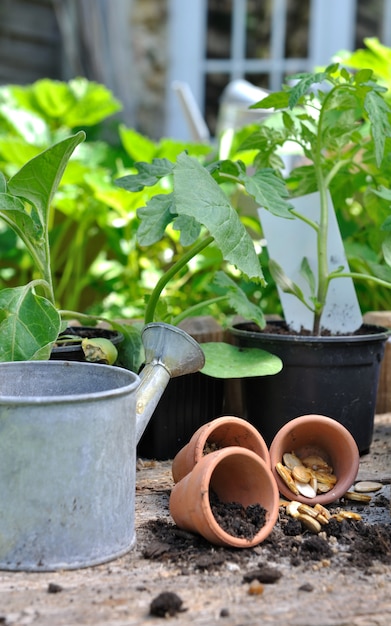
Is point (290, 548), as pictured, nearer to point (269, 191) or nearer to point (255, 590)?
point (255, 590)

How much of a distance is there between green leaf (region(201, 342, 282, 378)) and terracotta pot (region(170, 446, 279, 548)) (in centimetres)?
25

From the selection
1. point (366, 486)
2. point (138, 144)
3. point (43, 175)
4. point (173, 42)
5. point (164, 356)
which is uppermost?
point (173, 42)

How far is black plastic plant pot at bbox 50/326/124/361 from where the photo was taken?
1.25 m

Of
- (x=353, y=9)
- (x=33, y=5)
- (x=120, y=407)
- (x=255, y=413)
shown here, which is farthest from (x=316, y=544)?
(x=33, y=5)

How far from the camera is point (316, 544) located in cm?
94

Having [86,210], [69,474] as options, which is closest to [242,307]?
[69,474]

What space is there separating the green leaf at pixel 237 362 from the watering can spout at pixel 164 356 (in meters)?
0.16

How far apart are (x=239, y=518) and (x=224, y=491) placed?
7 centimetres

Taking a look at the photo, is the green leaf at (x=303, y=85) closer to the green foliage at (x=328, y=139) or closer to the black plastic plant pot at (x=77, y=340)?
the green foliage at (x=328, y=139)

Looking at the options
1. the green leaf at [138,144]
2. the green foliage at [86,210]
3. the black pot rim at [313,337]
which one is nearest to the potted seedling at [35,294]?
the black pot rim at [313,337]

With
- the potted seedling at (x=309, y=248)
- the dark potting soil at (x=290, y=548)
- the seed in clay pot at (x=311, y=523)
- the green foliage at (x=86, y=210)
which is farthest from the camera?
the green foliage at (x=86, y=210)

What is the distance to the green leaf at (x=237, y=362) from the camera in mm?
1273

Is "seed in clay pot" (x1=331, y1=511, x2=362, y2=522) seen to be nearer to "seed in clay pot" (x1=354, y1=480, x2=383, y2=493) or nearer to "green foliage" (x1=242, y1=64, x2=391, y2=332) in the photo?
"seed in clay pot" (x1=354, y1=480, x2=383, y2=493)

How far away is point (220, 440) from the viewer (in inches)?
44.5
